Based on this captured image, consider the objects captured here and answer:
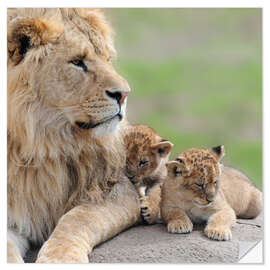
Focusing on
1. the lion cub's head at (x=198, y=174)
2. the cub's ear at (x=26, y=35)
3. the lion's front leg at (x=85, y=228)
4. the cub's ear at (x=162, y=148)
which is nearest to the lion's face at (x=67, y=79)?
the cub's ear at (x=26, y=35)

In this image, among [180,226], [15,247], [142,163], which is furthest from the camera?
[142,163]

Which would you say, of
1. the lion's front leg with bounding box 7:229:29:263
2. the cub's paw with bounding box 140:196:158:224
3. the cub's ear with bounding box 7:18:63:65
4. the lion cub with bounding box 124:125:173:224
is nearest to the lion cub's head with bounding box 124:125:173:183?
the lion cub with bounding box 124:125:173:224

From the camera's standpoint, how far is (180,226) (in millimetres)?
3100

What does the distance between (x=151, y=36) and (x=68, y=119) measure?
1.32 meters

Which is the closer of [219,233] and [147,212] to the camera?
[219,233]

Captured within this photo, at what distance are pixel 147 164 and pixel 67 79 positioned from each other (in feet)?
2.50

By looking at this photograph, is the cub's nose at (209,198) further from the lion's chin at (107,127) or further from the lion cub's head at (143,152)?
the lion's chin at (107,127)

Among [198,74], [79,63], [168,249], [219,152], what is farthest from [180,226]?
[198,74]

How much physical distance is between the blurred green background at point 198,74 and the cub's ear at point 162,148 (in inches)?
17.7

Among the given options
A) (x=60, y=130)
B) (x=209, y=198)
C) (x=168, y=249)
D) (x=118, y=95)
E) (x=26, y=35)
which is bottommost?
(x=168, y=249)

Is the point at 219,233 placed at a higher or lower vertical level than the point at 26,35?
lower

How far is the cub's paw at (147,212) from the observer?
327 cm

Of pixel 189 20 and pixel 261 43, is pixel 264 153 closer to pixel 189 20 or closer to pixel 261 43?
pixel 261 43

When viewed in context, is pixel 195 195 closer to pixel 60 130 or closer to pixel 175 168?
pixel 175 168
